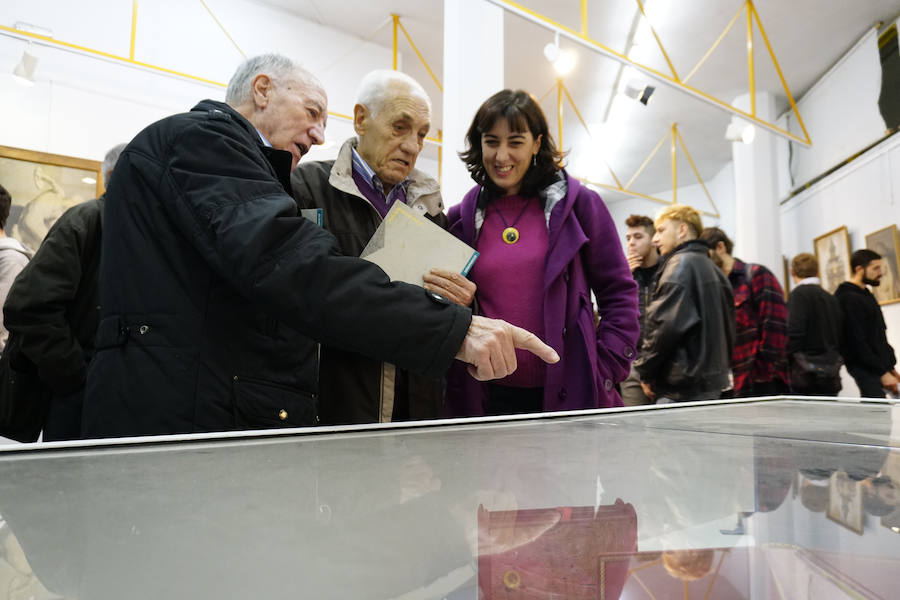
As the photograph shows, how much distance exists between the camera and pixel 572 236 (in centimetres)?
180

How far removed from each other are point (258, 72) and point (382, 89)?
39 centimetres

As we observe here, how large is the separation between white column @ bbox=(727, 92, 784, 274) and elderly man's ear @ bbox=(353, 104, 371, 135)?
7.40 metres

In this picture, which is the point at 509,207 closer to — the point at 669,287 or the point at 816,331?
the point at 669,287

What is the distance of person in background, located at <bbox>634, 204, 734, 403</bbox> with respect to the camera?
9.18ft

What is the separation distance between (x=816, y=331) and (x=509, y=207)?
327 centimetres

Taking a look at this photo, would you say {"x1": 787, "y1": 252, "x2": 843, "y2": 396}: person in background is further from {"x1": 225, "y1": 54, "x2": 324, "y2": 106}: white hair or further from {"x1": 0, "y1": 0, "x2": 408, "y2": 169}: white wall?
{"x1": 0, "y1": 0, "x2": 408, "y2": 169}: white wall

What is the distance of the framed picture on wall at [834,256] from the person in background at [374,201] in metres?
7.23

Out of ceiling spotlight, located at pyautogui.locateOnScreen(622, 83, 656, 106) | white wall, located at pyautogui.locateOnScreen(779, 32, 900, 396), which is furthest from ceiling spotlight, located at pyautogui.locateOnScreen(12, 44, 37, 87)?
white wall, located at pyautogui.locateOnScreen(779, 32, 900, 396)

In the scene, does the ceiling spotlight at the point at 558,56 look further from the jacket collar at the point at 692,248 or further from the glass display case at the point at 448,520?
the glass display case at the point at 448,520

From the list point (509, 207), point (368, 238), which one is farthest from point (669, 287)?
point (368, 238)

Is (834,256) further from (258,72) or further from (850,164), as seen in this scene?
(258,72)

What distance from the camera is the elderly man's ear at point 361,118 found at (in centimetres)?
180

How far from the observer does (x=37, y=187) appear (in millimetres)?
4512

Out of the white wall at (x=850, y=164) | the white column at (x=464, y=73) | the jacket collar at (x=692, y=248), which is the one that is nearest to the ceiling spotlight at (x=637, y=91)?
the white column at (x=464, y=73)
